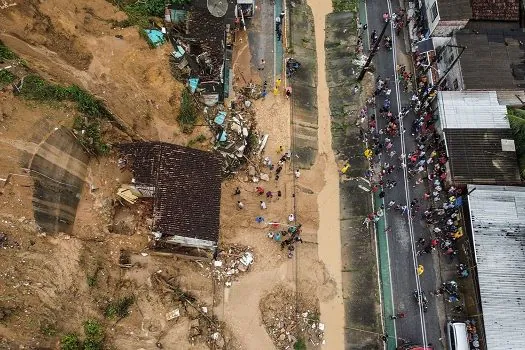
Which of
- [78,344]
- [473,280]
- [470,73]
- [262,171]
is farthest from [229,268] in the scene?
[470,73]

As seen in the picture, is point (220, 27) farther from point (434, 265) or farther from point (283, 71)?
point (434, 265)

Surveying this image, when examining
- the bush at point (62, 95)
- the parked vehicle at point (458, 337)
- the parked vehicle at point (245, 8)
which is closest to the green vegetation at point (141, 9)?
the parked vehicle at point (245, 8)

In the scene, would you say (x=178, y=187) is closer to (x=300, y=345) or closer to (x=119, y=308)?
(x=119, y=308)

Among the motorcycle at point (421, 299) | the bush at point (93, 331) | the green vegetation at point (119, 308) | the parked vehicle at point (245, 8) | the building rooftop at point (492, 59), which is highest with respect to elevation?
the parked vehicle at point (245, 8)

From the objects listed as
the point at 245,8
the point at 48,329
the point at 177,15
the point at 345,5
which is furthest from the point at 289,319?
the point at 345,5

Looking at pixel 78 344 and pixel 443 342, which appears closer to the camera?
pixel 78 344

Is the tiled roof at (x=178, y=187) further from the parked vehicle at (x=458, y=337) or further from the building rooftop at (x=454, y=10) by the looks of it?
the building rooftop at (x=454, y=10)
